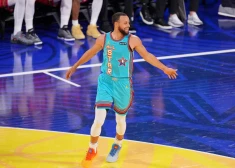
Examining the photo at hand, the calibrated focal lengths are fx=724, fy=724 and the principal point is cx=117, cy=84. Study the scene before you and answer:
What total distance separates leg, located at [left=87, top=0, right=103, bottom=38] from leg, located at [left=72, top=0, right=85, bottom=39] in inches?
7.2

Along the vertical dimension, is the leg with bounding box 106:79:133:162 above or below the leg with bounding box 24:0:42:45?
above

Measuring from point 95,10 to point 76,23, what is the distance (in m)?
0.41

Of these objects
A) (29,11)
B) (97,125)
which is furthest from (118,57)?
(29,11)

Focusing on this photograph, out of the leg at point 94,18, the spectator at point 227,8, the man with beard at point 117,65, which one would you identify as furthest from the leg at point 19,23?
the man with beard at point 117,65

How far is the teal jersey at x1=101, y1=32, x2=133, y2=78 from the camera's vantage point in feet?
22.9

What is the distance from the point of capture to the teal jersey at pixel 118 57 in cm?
697

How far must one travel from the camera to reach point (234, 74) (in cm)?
1039

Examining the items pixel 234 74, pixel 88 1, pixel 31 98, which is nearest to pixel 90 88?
pixel 31 98

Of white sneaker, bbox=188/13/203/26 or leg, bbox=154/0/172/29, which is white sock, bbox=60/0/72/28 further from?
white sneaker, bbox=188/13/203/26

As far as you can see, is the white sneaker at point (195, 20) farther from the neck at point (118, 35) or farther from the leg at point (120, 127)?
the neck at point (118, 35)

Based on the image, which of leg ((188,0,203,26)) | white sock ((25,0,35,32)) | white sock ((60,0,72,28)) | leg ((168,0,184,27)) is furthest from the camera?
leg ((188,0,203,26))

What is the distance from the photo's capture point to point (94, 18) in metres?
12.4

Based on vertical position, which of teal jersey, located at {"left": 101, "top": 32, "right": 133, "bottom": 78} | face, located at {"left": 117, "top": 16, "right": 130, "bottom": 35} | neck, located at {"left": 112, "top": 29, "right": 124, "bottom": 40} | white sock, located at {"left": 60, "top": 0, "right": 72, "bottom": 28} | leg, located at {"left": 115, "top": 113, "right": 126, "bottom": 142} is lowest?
white sock, located at {"left": 60, "top": 0, "right": 72, "bottom": 28}

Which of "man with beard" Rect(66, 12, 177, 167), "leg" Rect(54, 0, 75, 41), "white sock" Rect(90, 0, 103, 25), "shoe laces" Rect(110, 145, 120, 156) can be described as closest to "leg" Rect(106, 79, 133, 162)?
"man with beard" Rect(66, 12, 177, 167)
